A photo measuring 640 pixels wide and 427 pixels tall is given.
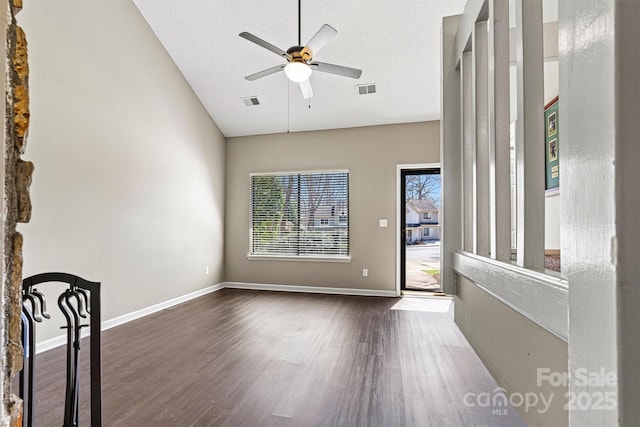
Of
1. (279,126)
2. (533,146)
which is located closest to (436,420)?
(533,146)

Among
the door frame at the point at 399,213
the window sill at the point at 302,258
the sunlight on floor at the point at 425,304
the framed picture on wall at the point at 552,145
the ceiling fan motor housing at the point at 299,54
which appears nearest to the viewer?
the framed picture on wall at the point at 552,145

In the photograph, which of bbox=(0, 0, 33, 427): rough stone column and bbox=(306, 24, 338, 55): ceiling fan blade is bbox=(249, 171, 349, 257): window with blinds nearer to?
bbox=(306, 24, 338, 55): ceiling fan blade

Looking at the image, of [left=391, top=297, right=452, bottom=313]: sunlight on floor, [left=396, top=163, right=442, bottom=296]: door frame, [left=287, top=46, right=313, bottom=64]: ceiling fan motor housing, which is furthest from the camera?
[left=396, top=163, right=442, bottom=296]: door frame

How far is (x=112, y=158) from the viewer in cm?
362

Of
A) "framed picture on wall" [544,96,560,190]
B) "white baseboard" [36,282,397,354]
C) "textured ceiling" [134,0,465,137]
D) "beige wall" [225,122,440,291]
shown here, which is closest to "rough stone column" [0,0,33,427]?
"framed picture on wall" [544,96,560,190]

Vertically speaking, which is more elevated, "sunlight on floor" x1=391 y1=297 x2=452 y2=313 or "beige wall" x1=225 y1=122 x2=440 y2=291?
"beige wall" x1=225 y1=122 x2=440 y2=291

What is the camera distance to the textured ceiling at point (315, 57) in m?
3.63

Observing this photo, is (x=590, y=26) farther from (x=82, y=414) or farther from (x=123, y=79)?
(x=123, y=79)

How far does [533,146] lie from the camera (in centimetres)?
61

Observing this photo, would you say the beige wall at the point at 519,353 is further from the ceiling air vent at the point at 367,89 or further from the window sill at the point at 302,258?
the window sill at the point at 302,258

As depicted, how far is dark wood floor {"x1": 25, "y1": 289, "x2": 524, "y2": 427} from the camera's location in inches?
77.8

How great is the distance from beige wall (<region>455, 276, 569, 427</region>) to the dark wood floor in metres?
1.29

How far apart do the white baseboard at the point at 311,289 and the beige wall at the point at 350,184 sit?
65 mm

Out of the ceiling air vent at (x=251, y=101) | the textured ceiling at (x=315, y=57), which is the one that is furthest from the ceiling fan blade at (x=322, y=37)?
the ceiling air vent at (x=251, y=101)
